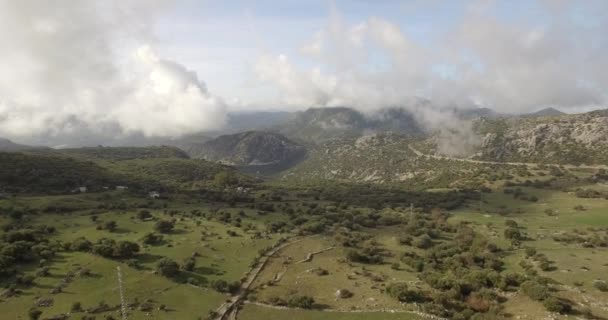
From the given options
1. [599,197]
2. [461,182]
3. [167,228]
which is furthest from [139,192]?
[599,197]

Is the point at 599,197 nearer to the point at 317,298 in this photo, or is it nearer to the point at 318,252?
the point at 318,252

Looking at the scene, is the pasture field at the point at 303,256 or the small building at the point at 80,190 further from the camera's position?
the small building at the point at 80,190

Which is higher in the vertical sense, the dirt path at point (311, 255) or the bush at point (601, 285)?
A: the bush at point (601, 285)

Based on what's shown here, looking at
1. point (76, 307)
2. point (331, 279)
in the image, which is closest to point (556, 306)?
point (331, 279)

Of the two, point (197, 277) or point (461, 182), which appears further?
point (461, 182)

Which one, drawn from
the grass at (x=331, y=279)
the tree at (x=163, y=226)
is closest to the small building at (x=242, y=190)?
the tree at (x=163, y=226)

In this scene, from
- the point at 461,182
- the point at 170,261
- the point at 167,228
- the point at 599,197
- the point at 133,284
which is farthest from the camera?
the point at 461,182

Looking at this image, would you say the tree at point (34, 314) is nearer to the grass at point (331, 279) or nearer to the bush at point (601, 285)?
the grass at point (331, 279)

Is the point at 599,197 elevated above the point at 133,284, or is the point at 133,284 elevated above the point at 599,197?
the point at 599,197
